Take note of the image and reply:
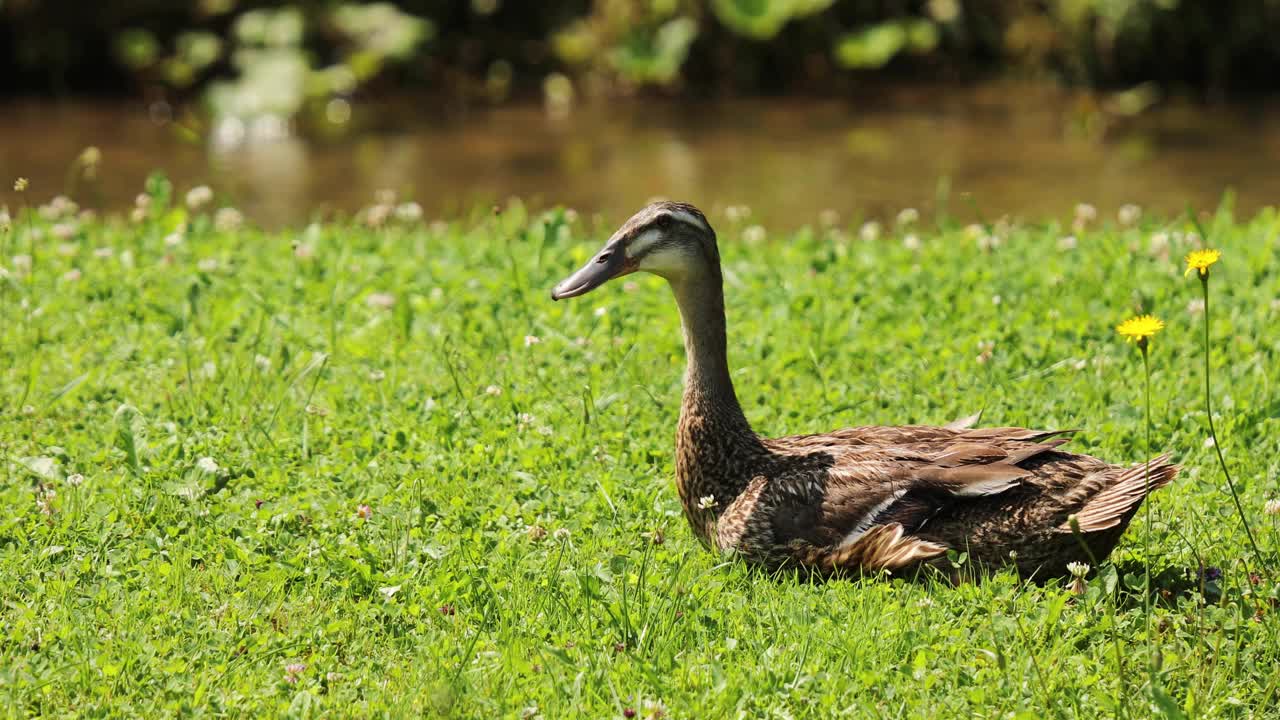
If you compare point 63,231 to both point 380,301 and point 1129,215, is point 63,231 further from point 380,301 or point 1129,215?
point 1129,215

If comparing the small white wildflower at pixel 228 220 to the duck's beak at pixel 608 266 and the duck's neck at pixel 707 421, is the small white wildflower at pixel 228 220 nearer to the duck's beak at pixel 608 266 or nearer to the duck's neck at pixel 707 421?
the duck's beak at pixel 608 266

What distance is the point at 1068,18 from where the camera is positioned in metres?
14.4

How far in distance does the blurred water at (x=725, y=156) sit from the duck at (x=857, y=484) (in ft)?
19.6

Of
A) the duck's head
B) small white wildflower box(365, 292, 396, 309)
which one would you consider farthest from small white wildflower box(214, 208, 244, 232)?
the duck's head

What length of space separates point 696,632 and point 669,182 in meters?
8.33

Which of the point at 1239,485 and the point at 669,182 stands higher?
the point at 1239,485

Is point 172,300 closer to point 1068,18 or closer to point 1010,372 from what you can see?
point 1010,372

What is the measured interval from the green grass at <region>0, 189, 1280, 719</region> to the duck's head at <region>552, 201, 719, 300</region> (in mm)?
818

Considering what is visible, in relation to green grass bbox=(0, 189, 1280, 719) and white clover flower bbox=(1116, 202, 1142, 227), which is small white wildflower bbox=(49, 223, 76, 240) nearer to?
green grass bbox=(0, 189, 1280, 719)

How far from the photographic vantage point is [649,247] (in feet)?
15.7

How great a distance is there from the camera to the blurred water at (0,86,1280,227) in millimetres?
11656

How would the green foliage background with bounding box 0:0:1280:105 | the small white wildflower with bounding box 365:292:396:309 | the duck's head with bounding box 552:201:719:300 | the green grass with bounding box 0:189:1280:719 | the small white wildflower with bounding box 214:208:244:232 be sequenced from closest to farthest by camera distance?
1. the green grass with bounding box 0:189:1280:719
2. the duck's head with bounding box 552:201:719:300
3. the small white wildflower with bounding box 365:292:396:309
4. the small white wildflower with bounding box 214:208:244:232
5. the green foliage background with bounding box 0:0:1280:105

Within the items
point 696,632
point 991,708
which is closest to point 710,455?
point 696,632

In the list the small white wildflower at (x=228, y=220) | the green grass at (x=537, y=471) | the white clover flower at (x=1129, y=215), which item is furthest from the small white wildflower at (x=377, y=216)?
the white clover flower at (x=1129, y=215)
